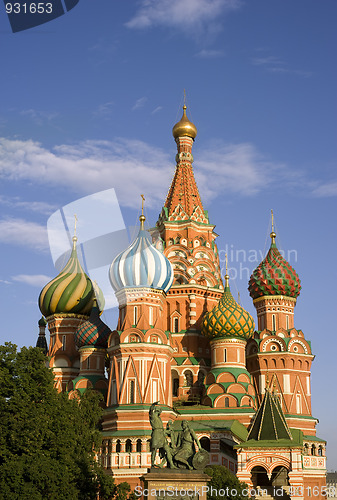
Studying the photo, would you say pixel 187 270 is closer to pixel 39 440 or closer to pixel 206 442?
pixel 206 442

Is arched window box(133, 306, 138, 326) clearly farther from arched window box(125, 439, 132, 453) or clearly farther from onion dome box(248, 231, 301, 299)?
onion dome box(248, 231, 301, 299)

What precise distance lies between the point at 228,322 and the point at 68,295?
10503 millimetres

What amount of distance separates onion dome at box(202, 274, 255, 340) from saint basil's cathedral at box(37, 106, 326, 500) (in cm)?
6

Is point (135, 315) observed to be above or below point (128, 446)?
above

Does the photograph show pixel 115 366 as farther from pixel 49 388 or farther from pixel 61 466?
pixel 61 466

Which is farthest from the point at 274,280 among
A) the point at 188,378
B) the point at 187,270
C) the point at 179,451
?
the point at 179,451

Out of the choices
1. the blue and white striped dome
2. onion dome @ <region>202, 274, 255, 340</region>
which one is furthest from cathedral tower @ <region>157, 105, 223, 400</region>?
the blue and white striped dome

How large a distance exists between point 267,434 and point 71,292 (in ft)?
58.2

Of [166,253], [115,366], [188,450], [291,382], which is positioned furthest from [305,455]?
[188,450]

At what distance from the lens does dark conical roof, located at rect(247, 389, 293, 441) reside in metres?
29.1

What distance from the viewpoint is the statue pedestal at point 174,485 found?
1917 centimetres

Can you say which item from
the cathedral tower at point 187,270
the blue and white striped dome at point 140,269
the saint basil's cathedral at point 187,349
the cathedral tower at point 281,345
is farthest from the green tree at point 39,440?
the cathedral tower at point 281,345

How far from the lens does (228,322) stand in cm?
3828

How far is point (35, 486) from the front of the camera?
2464 cm
